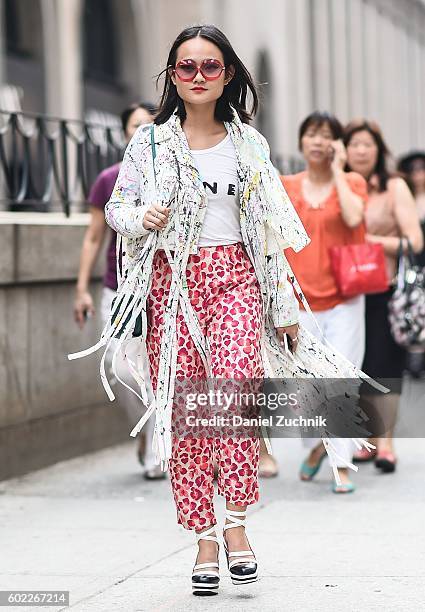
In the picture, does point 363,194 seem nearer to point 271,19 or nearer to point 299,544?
point 299,544

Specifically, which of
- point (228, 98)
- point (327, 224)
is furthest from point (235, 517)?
point (327, 224)

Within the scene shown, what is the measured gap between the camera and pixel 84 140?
10.0 meters

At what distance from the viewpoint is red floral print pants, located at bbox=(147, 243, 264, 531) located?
5.17 metres

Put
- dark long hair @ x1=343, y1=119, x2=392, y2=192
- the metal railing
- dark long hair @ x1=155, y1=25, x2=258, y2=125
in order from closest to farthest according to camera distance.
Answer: dark long hair @ x1=155, y1=25, x2=258, y2=125
dark long hair @ x1=343, y1=119, x2=392, y2=192
the metal railing

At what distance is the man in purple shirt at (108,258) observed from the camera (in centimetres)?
808

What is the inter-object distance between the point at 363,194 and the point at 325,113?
0.49 metres

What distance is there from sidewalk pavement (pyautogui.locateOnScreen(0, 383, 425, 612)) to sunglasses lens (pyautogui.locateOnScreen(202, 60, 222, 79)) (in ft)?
5.93

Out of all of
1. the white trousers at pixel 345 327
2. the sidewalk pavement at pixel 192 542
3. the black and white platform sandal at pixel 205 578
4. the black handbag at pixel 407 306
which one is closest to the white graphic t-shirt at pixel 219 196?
the black and white platform sandal at pixel 205 578

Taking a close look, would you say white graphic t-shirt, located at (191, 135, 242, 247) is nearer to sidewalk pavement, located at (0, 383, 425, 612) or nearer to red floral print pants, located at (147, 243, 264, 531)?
red floral print pants, located at (147, 243, 264, 531)

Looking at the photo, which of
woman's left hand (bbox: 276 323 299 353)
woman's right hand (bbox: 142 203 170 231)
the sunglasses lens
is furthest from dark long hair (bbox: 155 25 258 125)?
woman's left hand (bbox: 276 323 299 353)

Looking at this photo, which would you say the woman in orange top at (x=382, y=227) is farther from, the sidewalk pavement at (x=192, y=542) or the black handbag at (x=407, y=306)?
the sidewalk pavement at (x=192, y=542)

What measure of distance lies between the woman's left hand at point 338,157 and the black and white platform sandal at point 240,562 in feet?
10.1

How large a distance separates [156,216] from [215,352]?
516 millimetres

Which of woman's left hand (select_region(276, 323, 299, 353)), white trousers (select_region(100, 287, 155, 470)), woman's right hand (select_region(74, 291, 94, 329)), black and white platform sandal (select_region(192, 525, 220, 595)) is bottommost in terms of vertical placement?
black and white platform sandal (select_region(192, 525, 220, 595))
